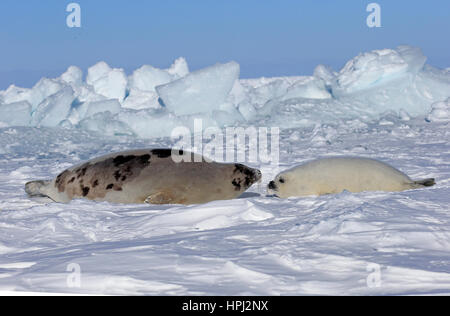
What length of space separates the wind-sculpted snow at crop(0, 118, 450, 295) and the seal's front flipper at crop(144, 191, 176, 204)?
247mm

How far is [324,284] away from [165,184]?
267cm

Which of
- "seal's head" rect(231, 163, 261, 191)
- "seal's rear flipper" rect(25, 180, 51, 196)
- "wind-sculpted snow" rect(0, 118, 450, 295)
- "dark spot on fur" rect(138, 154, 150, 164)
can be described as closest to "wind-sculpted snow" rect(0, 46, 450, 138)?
"seal's head" rect(231, 163, 261, 191)

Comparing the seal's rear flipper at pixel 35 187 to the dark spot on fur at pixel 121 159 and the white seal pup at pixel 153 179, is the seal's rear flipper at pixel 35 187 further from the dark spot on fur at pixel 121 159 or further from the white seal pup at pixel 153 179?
the dark spot on fur at pixel 121 159

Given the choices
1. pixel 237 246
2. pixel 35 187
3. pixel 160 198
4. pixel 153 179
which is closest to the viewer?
pixel 237 246

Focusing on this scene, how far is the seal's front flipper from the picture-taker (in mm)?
4445

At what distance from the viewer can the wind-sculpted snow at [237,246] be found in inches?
81.5

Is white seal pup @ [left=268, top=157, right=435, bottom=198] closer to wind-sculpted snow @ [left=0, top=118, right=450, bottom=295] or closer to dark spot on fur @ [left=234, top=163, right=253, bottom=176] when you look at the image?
dark spot on fur @ [left=234, top=163, right=253, bottom=176]

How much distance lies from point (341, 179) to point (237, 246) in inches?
87.9

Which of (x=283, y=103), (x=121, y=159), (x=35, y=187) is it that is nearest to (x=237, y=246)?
(x=121, y=159)

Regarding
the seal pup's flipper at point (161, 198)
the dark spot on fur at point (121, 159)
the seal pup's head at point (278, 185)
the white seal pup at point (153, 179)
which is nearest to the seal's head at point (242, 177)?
the white seal pup at point (153, 179)

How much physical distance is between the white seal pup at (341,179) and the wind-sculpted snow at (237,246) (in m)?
0.37

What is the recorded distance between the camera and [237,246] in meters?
2.68

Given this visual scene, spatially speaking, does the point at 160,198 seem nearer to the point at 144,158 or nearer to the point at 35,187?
the point at 144,158
